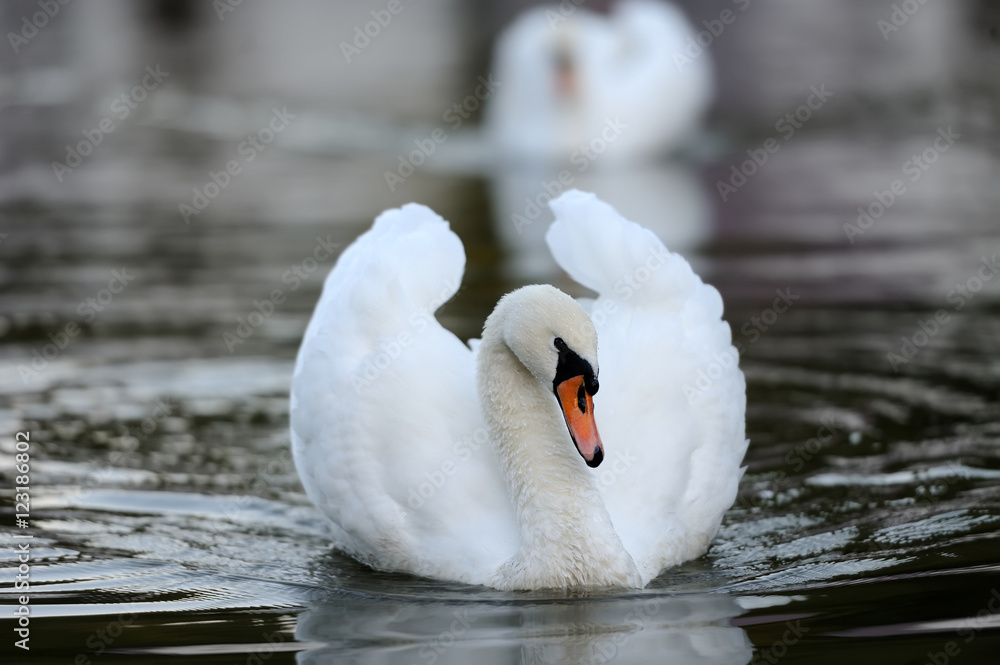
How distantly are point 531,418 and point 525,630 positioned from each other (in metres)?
0.86

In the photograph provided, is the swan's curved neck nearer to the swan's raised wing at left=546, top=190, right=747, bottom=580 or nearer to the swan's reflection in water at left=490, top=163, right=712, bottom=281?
the swan's raised wing at left=546, top=190, right=747, bottom=580

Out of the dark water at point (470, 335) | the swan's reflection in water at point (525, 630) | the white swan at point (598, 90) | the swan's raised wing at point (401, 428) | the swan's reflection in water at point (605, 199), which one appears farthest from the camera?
the white swan at point (598, 90)

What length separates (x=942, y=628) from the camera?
4828 mm

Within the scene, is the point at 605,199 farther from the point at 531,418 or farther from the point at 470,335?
the point at 531,418

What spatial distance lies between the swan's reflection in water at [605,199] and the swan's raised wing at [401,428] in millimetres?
3774

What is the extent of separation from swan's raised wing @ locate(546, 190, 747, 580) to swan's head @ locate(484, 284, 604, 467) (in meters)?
0.54

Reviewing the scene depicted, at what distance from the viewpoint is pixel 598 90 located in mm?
14750

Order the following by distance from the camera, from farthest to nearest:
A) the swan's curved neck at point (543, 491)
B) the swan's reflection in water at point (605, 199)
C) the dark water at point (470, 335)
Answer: the swan's reflection in water at point (605, 199) → the swan's curved neck at point (543, 491) → the dark water at point (470, 335)

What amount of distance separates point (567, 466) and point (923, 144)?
30.3 feet

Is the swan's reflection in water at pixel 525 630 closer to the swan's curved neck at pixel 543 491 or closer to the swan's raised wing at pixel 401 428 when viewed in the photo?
the swan's curved neck at pixel 543 491

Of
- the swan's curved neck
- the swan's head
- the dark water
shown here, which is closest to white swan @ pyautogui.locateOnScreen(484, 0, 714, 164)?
the dark water

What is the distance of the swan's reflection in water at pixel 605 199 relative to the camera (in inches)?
424

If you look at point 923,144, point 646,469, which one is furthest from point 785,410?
point 923,144

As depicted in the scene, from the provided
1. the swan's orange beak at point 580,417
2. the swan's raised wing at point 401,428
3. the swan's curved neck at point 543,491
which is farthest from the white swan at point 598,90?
the swan's orange beak at point 580,417
